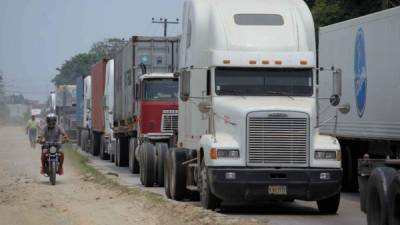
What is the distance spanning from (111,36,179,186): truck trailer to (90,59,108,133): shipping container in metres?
4.69

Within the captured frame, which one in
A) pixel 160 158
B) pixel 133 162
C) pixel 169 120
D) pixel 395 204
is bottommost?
pixel 133 162

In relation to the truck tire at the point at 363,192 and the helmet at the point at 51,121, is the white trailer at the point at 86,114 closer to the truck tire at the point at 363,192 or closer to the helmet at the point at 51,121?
the helmet at the point at 51,121

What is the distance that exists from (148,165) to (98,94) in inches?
745

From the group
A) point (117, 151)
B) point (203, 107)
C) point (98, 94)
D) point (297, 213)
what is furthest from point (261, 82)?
point (98, 94)

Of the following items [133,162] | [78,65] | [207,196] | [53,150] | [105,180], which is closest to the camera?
[207,196]

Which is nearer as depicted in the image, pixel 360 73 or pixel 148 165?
pixel 360 73

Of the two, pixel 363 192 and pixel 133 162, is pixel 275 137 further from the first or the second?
pixel 133 162

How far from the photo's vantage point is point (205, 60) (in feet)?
61.8

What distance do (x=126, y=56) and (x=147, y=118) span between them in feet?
16.4

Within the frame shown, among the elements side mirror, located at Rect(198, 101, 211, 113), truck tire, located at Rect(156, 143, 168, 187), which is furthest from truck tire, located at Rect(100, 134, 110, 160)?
side mirror, located at Rect(198, 101, 211, 113)

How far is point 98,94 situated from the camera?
4403cm

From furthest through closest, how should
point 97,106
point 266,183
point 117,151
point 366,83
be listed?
1. point 97,106
2. point 117,151
3. point 366,83
4. point 266,183

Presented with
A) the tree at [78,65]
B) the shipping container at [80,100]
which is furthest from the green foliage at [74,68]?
the shipping container at [80,100]

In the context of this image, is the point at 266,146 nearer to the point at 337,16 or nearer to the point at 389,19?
the point at 389,19
